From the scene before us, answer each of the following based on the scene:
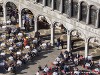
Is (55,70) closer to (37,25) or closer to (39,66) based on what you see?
(39,66)

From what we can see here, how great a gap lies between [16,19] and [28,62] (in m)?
20.2

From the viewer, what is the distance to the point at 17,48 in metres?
83.5

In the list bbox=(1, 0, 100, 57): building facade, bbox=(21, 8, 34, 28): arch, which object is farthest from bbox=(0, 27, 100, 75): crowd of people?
bbox=(21, 8, 34, 28): arch

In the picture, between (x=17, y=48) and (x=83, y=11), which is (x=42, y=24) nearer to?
(x=17, y=48)

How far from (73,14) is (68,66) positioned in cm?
1031

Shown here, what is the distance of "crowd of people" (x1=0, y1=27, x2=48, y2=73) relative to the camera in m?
77.2

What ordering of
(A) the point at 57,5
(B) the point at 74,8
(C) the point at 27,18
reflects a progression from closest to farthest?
(B) the point at 74,8, (A) the point at 57,5, (C) the point at 27,18

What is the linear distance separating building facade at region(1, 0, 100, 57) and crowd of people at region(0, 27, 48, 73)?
3.71 m

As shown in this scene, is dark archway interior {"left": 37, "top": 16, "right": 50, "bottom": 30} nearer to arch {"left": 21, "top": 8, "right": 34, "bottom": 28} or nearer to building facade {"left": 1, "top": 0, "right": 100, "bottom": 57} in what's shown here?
arch {"left": 21, "top": 8, "right": 34, "bottom": 28}

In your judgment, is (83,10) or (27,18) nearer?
(83,10)

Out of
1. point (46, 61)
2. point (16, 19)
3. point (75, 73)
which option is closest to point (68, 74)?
point (75, 73)

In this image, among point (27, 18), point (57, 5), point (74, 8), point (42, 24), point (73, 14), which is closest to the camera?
point (74, 8)

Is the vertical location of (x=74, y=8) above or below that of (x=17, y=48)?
above

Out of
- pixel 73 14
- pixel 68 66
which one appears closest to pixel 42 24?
pixel 73 14
